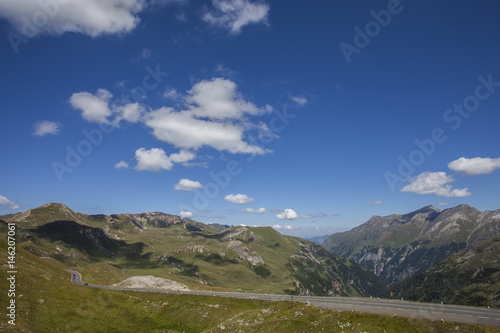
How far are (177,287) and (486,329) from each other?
343ft

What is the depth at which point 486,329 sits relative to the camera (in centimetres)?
4497

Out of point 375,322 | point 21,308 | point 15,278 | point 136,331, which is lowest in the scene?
point 136,331

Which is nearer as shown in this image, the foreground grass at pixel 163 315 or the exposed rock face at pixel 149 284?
the foreground grass at pixel 163 315

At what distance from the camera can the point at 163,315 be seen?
76.3 meters

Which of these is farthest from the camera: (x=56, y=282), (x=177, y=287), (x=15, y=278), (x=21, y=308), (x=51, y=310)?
(x=177, y=287)

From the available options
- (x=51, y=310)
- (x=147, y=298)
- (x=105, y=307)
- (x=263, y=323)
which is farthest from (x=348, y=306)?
(x=51, y=310)

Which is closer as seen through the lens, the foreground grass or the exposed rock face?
the foreground grass

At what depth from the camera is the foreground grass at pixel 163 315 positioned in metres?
52.0

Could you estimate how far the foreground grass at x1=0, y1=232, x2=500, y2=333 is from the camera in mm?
51969

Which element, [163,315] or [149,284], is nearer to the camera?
[163,315]

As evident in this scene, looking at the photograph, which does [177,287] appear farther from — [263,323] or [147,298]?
[263,323]

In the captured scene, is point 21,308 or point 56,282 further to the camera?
point 56,282

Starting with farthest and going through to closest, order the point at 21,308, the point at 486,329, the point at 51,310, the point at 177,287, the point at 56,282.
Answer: the point at 177,287 → the point at 56,282 → the point at 51,310 → the point at 21,308 → the point at 486,329

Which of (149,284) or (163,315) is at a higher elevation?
(149,284)
